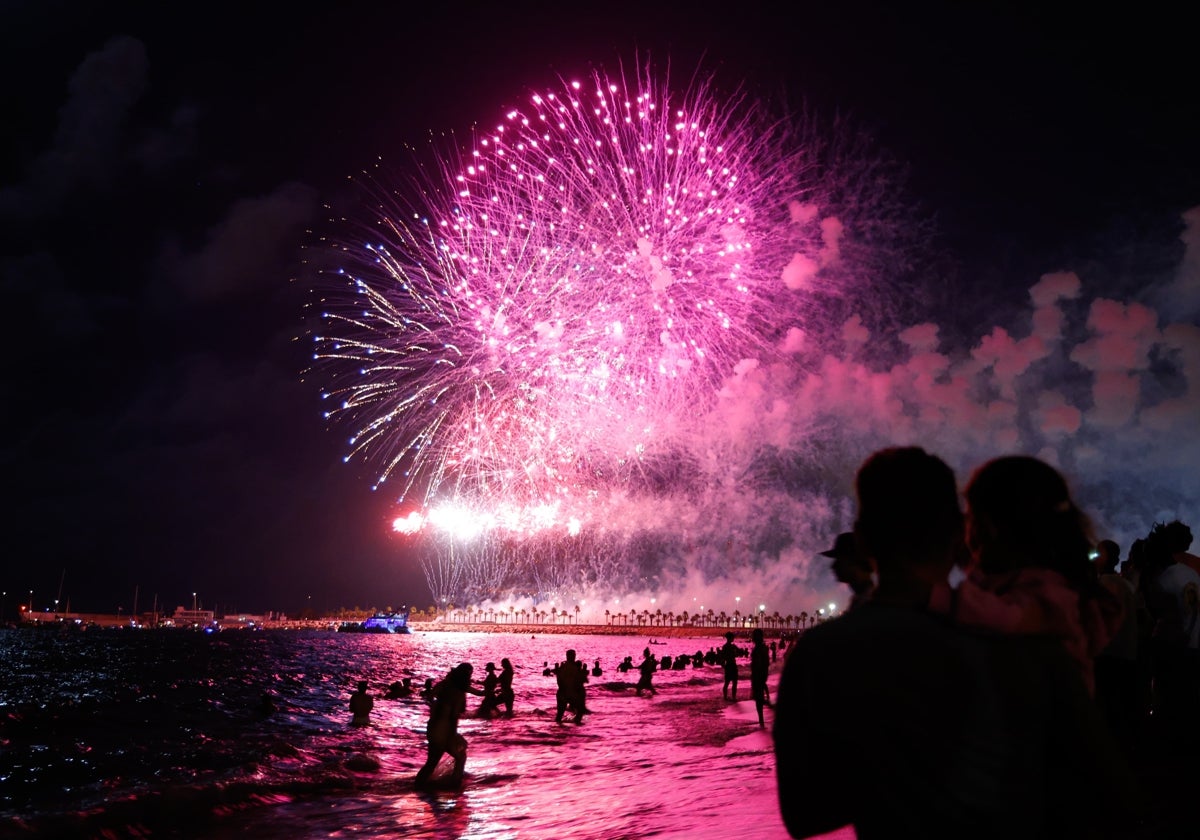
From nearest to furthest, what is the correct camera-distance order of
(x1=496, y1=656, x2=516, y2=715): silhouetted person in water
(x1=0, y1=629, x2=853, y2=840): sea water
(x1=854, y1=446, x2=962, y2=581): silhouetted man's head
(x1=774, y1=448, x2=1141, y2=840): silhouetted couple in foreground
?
(x1=774, y1=448, x2=1141, y2=840): silhouetted couple in foreground < (x1=854, y1=446, x2=962, y2=581): silhouetted man's head < (x1=0, y1=629, x2=853, y2=840): sea water < (x1=496, y1=656, x2=516, y2=715): silhouetted person in water

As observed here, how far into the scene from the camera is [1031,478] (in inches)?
82.5

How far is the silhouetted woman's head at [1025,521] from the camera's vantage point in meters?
2.02

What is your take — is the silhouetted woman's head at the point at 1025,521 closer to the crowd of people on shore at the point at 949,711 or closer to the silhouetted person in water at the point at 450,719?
the crowd of people on shore at the point at 949,711

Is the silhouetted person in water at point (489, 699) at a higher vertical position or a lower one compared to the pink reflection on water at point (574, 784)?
lower

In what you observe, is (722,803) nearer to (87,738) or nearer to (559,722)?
(559,722)

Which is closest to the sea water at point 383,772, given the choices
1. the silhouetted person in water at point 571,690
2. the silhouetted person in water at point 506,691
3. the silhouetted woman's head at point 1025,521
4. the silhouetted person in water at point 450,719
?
the silhouetted person in water at point 450,719

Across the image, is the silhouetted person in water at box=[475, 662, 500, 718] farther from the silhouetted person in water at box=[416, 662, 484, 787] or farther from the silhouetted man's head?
the silhouetted man's head

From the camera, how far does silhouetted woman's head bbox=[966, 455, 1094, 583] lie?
79.7 inches

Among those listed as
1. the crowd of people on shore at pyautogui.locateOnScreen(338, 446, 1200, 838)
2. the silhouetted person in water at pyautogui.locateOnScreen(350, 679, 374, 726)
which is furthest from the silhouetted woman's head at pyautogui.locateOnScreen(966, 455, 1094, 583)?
the silhouetted person in water at pyautogui.locateOnScreen(350, 679, 374, 726)

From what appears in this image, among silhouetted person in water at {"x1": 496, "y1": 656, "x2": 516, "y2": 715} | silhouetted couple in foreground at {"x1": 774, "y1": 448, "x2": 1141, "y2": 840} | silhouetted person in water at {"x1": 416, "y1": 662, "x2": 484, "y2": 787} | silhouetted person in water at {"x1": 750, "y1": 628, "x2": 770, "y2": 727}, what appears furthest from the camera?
silhouetted person in water at {"x1": 496, "y1": 656, "x2": 516, "y2": 715}

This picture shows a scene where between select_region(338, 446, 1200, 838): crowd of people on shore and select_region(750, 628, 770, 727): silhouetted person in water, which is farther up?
select_region(338, 446, 1200, 838): crowd of people on shore

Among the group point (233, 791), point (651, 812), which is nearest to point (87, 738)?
point (233, 791)

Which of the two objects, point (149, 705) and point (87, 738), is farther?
point (149, 705)

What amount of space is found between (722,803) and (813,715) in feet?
27.0
